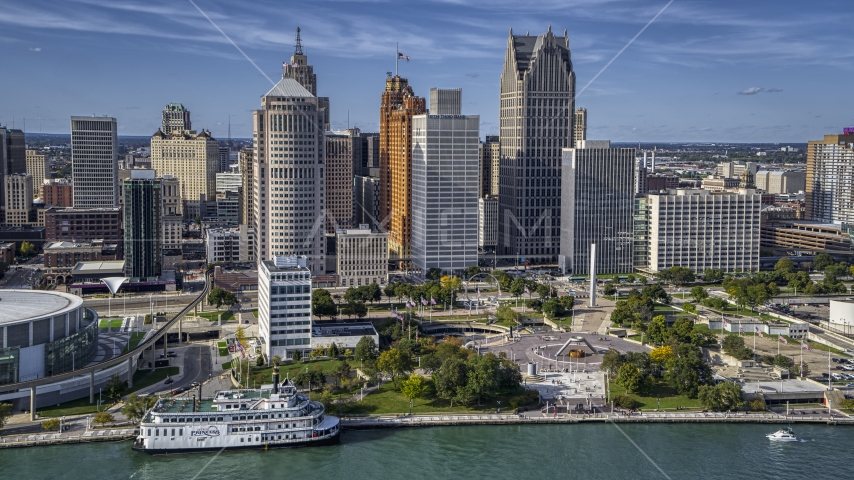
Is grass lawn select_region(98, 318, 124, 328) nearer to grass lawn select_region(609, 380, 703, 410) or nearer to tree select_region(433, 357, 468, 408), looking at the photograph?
tree select_region(433, 357, 468, 408)

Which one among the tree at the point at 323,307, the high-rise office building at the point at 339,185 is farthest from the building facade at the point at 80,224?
the tree at the point at 323,307

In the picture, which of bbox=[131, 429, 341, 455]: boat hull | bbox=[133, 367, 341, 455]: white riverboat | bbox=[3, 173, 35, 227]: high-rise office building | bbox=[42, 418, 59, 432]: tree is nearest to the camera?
bbox=[133, 367, 341, 455]: white riverboat

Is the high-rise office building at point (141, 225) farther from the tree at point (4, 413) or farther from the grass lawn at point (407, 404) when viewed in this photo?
the grass lawn at point (407, 404)

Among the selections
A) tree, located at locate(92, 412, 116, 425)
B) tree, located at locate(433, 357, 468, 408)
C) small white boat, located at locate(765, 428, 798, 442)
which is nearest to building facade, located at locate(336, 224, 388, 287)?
tree, located at locate(433, 357, 468, 408)

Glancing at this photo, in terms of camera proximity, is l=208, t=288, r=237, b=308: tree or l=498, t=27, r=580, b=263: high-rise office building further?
l=498, t=27, r=580, b=263: high-rise office building

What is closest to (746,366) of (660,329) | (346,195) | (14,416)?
(660,329)

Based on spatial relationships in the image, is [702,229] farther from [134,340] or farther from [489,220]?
[134,340]

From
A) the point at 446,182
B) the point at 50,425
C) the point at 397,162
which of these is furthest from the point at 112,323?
the point at 397,162
